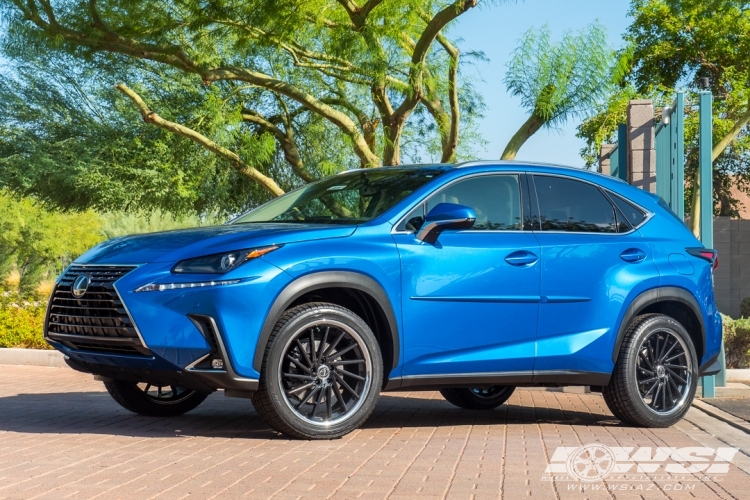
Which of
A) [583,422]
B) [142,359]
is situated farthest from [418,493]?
[583,422]

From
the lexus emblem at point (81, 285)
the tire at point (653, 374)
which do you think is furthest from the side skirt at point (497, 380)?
the lexus emblem at point (81, 285)

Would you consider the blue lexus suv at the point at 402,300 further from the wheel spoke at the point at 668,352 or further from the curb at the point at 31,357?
the curb at the point at 31,357

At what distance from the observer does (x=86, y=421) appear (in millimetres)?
8375

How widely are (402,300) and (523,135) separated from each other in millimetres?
10742

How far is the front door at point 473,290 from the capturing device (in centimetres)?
746

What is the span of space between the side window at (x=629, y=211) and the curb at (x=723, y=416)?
5.65ft

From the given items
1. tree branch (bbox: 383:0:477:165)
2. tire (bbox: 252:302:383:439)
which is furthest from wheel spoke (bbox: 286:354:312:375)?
tree branch (bbox: 383:0:477:165)

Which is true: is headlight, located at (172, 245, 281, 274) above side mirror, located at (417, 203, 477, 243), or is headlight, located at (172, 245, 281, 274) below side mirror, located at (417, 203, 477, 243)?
below

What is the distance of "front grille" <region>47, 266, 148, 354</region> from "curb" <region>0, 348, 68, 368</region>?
674cm

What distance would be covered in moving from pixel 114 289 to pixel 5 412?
261 centimetres

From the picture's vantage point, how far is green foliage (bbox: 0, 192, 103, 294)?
46.2 meters

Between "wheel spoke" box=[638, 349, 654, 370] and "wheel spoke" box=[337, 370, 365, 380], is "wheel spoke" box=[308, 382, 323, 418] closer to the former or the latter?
"wheel spoke" box=[337, 370, 365, 380]
